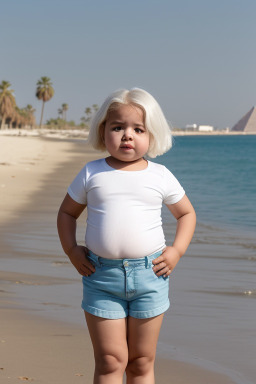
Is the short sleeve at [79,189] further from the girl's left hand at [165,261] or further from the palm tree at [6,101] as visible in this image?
the palm tree at [6,101]

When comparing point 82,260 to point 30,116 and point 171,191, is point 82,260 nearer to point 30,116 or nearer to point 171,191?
point 171,191

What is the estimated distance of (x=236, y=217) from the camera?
13.3 m

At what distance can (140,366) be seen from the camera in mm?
2938

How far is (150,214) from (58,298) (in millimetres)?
2786

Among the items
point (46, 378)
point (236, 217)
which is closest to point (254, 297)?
point (46, 378)

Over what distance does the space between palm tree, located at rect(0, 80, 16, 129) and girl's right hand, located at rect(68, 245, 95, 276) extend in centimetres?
11957

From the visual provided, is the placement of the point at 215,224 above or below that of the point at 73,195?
below

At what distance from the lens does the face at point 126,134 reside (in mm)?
2934

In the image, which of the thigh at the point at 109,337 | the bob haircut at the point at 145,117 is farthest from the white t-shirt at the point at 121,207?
the thigh at the point at 109,337

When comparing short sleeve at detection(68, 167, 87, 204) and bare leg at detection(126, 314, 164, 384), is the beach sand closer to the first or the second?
bare leg at detection(126, 314, 164, 384)

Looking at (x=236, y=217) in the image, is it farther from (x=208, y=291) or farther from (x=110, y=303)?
(x=110, y=303)

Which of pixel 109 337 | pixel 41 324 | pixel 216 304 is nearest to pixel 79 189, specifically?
pixel 109 337

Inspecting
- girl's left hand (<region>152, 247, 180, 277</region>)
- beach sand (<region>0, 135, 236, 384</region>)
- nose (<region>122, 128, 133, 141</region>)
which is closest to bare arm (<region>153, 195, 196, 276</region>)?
girl's left hand (<region>152, 247, 180, 277</region>)

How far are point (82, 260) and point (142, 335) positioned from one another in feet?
1.38
